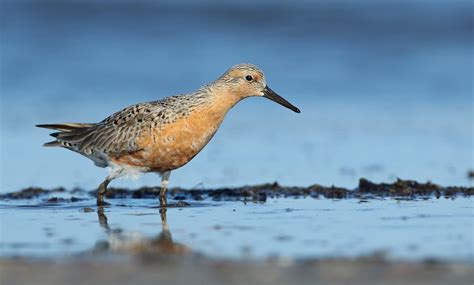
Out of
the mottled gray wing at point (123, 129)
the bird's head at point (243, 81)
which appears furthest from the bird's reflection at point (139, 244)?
the bird's head at point (243, 81)

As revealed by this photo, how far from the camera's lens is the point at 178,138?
9578 mm

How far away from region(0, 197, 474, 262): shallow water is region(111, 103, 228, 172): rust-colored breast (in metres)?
0.47

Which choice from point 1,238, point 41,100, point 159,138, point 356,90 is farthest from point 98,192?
point 356,90

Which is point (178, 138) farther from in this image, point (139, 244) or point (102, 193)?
point (139, 244)

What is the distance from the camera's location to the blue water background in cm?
1190

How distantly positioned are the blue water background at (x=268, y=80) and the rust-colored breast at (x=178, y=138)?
139cm

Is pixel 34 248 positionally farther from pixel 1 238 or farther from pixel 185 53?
pixel 185 53

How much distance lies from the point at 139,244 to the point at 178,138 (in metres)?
2.42

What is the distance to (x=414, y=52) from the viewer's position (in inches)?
797

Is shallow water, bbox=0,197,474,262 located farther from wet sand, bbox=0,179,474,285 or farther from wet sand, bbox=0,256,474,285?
wet sand, bbox=0,256,474,285

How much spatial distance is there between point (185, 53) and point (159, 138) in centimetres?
1002

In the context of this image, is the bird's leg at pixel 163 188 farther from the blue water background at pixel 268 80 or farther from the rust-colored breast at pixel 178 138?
the blue water background at pixel 268 80

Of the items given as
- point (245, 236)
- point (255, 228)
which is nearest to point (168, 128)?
point (255, 228)

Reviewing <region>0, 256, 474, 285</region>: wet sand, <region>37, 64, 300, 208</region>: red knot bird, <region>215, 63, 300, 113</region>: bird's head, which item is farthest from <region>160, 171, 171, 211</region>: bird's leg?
<region>0, 256, 474, 285</region>: wet sand
